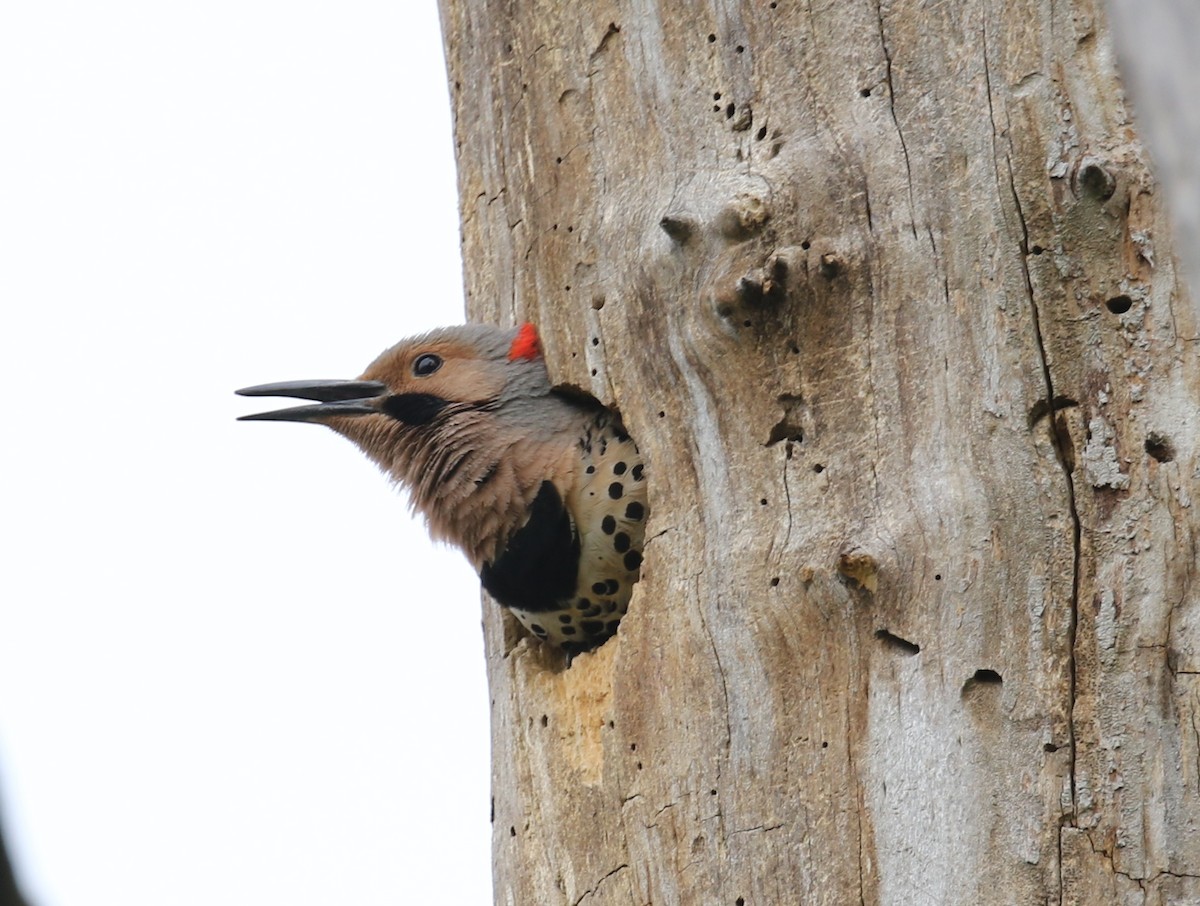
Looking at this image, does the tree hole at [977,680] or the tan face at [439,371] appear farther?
the tan face at [439,371]

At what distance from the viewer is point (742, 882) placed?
2918mm

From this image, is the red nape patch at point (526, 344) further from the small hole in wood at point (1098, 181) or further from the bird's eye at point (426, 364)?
the small hole in wood at point (1098, 181)

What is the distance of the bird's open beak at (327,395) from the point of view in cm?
418

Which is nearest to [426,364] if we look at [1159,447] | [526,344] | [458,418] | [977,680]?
[458,418]

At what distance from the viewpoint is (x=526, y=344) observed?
3824mm

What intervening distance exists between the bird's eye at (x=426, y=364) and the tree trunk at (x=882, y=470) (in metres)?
0.73

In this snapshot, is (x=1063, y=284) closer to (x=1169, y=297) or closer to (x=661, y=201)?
(x=1169, y=297)

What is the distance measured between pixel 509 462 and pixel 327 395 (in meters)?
0.68

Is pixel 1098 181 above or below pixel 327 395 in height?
above

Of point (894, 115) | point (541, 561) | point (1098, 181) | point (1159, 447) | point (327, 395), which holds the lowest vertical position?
point (541, 561)

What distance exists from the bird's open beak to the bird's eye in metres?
0.13

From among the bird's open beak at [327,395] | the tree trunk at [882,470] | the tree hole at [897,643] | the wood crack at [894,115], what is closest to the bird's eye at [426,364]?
the bird's open beak at [327,395]

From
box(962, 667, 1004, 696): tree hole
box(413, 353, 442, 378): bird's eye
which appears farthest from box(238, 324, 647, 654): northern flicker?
box(962, 667, 1004, 696): tree hole

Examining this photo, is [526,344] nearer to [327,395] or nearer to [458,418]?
[458,418]
